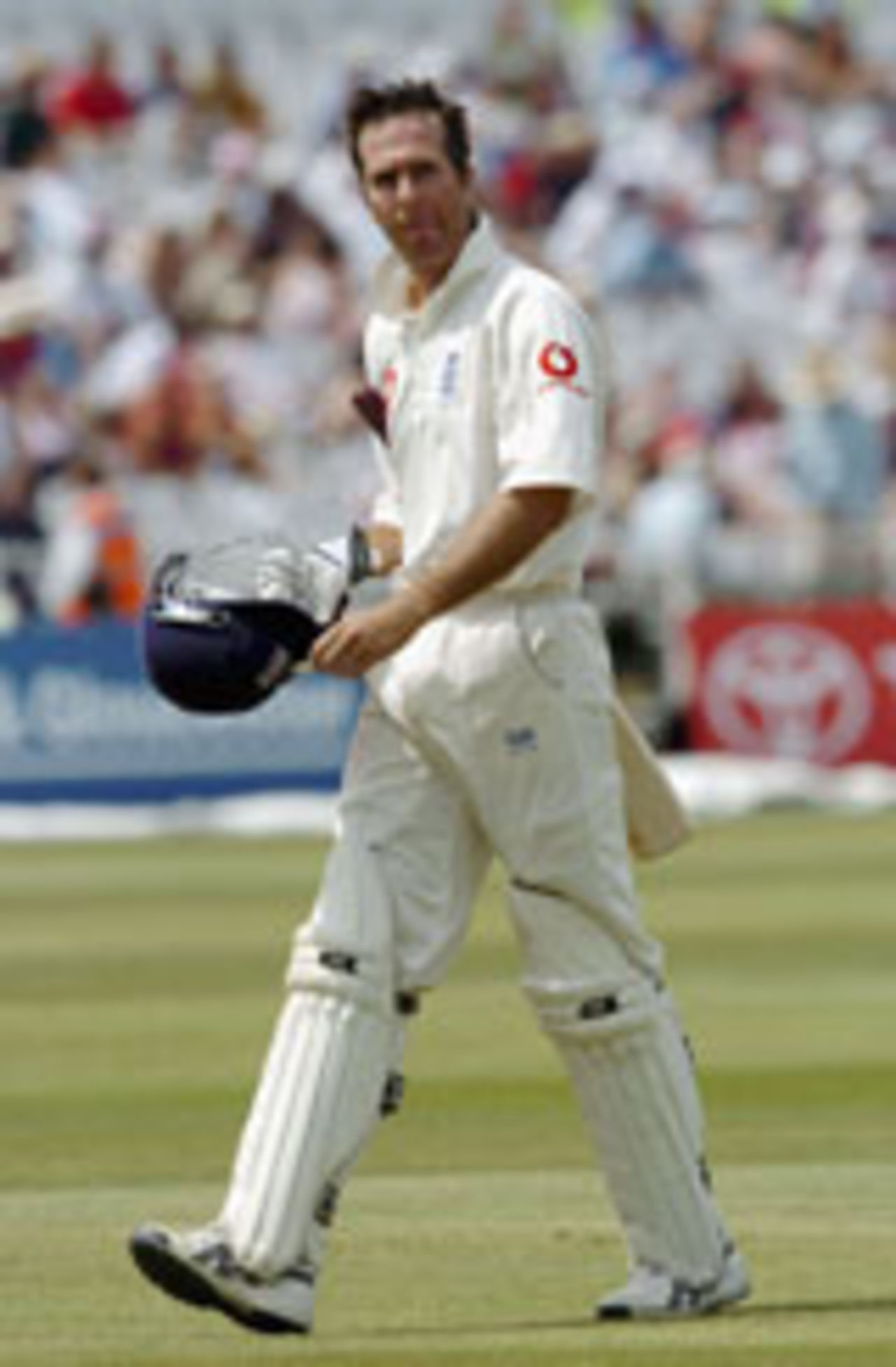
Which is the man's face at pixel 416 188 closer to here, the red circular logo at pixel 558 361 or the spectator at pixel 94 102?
the red circular logo at pixel 558 361

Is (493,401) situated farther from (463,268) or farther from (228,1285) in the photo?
(228,1285)

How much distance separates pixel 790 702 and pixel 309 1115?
14.5m

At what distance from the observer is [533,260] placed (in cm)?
2136

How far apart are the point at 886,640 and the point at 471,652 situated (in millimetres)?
14388

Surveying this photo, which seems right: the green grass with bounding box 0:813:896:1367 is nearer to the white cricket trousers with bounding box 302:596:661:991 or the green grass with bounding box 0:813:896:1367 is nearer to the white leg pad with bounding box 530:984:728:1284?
the white leg pad with bounding box 530:984:728:1284

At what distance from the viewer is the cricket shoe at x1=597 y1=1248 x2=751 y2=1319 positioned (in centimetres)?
564

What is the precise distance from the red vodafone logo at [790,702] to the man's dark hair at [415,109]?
14253 millimetres

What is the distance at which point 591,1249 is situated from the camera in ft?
20.9

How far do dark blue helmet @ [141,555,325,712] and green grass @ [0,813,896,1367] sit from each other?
91 cm

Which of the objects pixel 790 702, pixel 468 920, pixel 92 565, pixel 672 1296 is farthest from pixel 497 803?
pixel 790 702

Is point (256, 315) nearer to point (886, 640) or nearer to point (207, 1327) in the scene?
point (886, 640)

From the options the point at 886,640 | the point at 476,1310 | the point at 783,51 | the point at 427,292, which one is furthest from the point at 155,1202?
the point at 783,51

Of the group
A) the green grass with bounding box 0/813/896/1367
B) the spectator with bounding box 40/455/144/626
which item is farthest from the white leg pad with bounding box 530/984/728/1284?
the spectator with bounding box 40/455/144/626

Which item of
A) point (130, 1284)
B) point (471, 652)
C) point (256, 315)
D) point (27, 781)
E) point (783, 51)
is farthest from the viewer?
point (783, 51)
